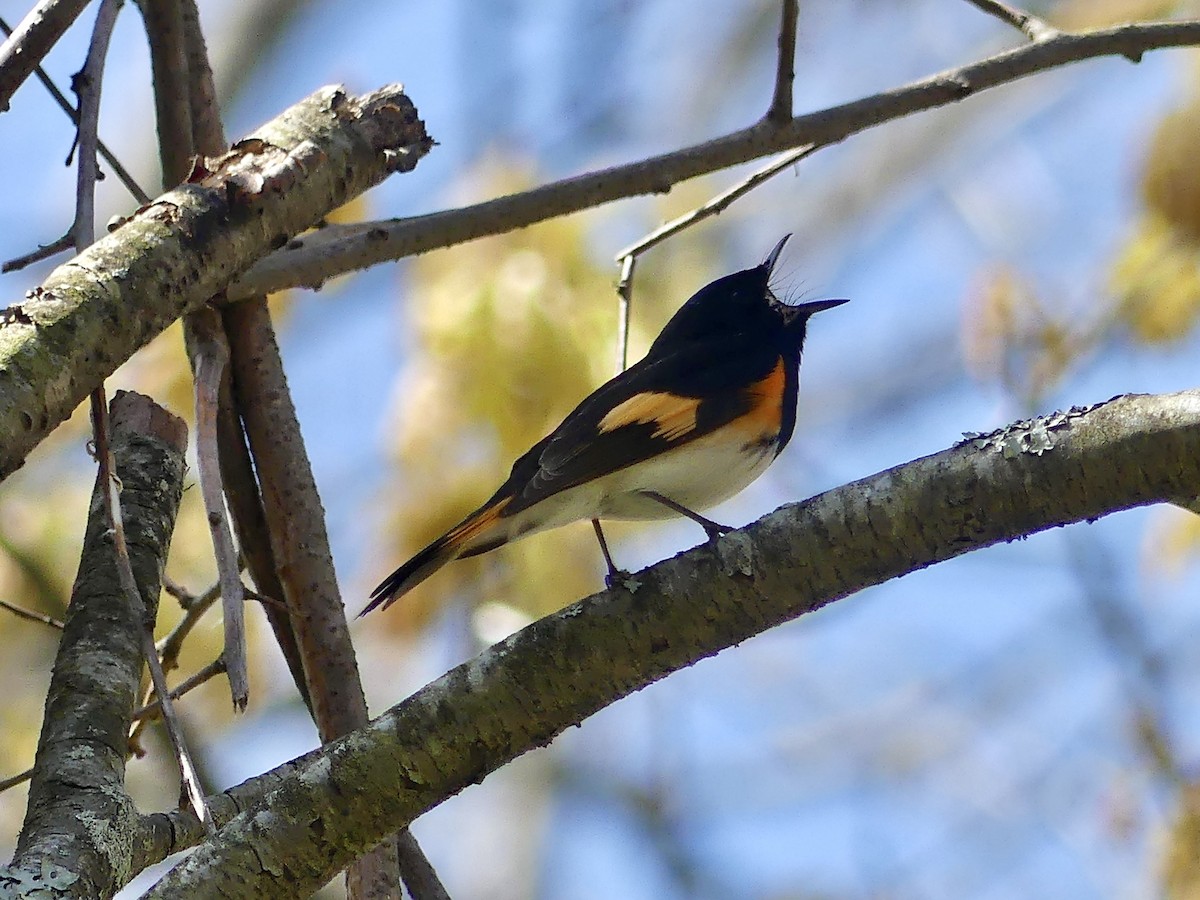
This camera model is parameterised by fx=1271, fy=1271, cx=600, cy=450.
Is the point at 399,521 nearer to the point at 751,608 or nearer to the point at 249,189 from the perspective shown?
the point at 249,189

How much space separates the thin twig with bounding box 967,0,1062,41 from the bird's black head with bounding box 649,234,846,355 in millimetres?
949

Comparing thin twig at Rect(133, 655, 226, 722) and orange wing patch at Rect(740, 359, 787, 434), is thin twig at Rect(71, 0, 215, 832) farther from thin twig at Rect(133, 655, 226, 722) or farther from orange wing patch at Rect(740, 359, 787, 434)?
orange wing patch at Rect(740, 359, 787, 434)

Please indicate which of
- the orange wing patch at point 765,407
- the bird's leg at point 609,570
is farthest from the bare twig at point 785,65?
the bird's leg at point 609,570

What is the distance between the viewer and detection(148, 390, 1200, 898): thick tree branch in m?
1.60

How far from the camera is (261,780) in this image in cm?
194

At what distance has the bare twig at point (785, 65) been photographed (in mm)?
2508

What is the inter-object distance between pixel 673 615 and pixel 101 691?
903 millimetres

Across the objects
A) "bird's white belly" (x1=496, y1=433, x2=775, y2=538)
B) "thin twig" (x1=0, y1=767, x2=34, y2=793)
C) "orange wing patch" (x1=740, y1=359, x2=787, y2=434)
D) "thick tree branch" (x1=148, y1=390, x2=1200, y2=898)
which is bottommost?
"thick tree branch" (x1=148, y1=390, x2=1200, y2=898)

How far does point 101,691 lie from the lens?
197cm

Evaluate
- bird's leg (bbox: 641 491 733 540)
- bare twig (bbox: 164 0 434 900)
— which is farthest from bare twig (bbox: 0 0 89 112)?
bird's leg (bbox: 641 491 733 540)

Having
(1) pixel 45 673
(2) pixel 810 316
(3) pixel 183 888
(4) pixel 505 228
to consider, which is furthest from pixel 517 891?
(3) pixel 183 888

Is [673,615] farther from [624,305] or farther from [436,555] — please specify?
[624,305]

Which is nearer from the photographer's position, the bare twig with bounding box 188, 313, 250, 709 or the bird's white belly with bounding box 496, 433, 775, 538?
the bare twig with bounding box 188, 313, 250, 709

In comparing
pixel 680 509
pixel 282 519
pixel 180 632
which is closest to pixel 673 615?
pixel 680 509
